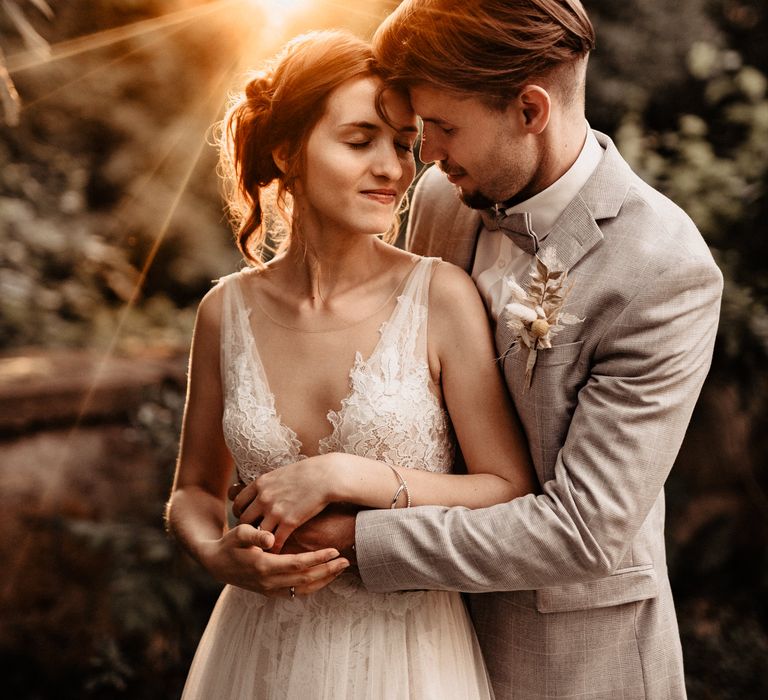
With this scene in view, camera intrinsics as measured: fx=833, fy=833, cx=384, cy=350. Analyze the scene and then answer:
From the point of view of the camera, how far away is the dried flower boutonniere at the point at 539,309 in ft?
5.82

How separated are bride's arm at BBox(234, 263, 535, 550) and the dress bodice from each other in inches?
1.6

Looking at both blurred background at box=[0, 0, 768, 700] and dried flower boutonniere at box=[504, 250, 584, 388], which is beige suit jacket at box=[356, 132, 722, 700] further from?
blurred background at box=[0, 0, 768, 700]

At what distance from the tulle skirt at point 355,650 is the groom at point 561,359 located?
0.14 meters

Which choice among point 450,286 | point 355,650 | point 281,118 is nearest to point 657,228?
point 450,286

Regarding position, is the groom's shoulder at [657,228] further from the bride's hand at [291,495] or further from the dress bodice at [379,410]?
the bride's hand at [291,495]

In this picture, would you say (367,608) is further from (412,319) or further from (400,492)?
(412,319)

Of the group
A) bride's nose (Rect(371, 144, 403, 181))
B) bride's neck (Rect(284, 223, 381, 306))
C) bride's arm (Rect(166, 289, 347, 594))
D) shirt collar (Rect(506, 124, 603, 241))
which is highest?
bride's nose (Rect(371, 144, 403, 181))

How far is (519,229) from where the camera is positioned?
1906mm

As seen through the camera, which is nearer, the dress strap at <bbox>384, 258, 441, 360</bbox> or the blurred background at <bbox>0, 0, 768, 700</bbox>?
the dress strap at <bbox>384, 258, 441, 360</bbox>

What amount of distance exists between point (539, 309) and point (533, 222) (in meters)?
0.25

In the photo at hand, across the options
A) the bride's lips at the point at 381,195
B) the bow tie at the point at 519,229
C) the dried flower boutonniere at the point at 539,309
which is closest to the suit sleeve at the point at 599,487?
the dried flower boutonniere at the point at 539,309

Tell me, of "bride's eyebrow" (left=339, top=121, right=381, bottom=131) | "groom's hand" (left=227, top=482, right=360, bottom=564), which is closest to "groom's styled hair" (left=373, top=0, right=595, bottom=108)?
"bride's eyebrow" (left=339, top=121, right=381, bottom=131)

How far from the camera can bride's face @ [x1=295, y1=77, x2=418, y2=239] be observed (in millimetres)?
1919

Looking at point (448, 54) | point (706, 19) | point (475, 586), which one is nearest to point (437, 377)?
point (475, 586)
